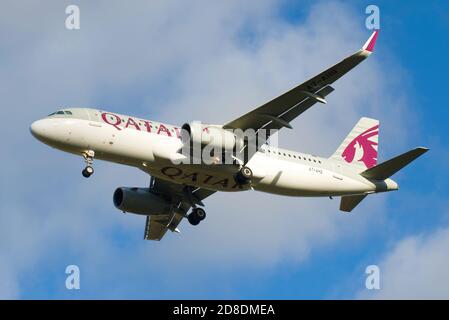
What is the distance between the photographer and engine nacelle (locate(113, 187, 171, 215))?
5600 centimetres

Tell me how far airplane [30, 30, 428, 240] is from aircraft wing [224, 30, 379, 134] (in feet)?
0.16

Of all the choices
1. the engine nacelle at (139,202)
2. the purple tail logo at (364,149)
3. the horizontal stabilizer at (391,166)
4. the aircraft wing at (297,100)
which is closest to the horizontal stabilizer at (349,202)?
the horizontal stabilizer at (391,166)

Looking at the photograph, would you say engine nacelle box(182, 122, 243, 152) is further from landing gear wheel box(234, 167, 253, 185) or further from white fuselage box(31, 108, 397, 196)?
landing gear wheel box(234, 167, 253, 185)

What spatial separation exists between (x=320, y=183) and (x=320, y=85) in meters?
7.53

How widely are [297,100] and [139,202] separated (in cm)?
1222

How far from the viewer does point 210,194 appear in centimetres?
5681

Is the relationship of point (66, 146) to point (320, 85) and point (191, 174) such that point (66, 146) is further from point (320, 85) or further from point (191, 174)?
point (320, 85)

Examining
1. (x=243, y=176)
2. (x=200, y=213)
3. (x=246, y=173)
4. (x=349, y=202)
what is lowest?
(x=200, y=213)

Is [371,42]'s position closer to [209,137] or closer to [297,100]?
[297,100]

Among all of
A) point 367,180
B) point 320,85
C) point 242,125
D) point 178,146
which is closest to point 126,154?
point 178,146

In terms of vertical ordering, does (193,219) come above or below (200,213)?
below

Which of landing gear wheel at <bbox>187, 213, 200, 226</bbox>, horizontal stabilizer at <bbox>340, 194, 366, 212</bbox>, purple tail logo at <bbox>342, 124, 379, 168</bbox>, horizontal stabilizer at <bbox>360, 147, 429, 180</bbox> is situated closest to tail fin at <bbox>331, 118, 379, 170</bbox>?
purple tail logo at <bbox>342, 124, 379, 168</bbox>

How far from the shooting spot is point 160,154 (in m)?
49.3

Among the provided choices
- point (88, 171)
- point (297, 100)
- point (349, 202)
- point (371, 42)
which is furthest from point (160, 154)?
point (349, 202)
